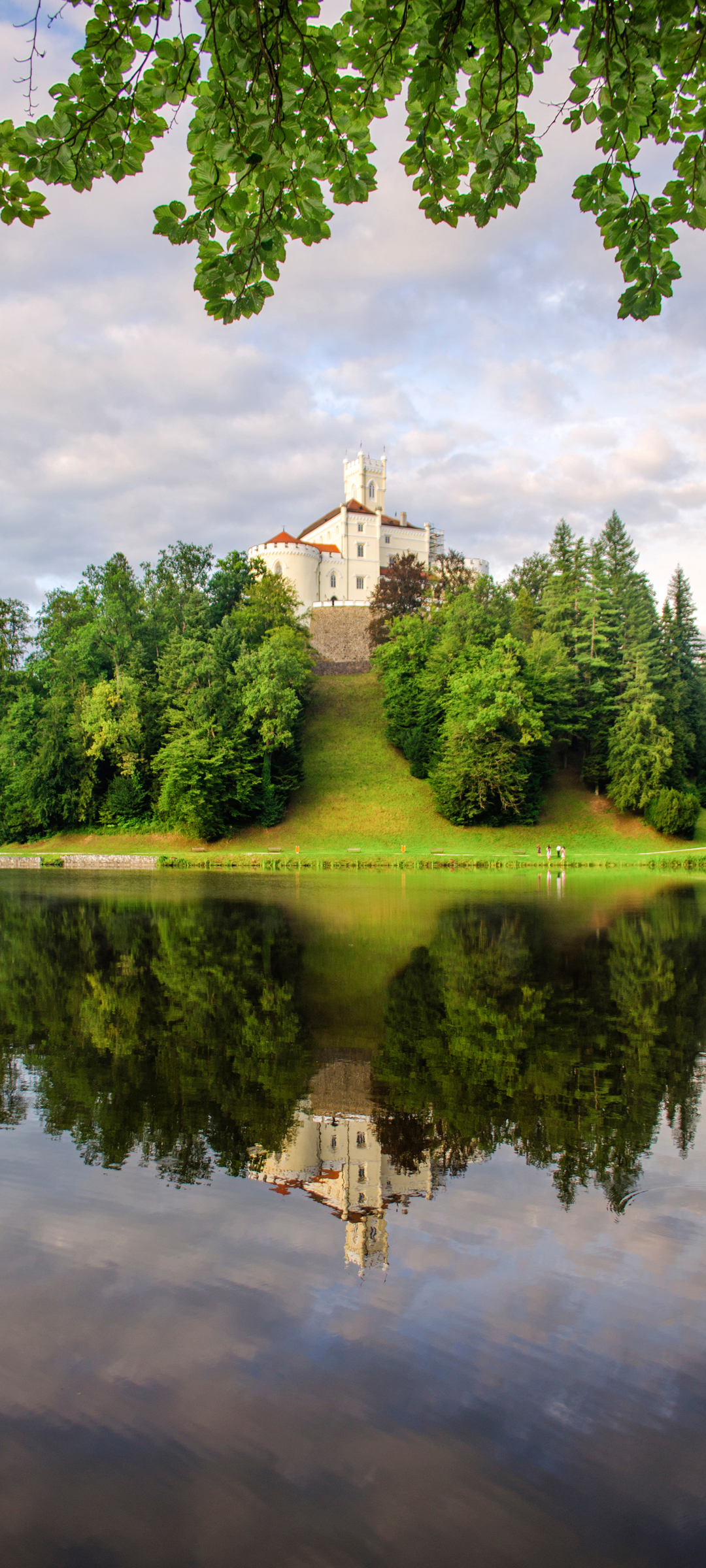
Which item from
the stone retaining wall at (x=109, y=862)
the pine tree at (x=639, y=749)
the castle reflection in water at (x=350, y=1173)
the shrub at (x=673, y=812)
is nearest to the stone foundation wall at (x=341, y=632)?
the pine tree at (x=639, y=749)

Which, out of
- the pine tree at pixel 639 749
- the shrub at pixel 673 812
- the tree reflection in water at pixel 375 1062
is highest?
the pine tree at pixel 639 749

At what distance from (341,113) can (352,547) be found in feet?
289

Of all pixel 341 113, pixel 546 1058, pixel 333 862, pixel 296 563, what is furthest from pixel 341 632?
pixel 341 113

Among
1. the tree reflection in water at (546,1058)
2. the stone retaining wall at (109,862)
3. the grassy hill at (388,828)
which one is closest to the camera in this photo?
the tree reflection in water at (546,1058)

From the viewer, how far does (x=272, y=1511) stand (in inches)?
112

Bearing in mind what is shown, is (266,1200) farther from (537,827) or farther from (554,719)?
(554,719)

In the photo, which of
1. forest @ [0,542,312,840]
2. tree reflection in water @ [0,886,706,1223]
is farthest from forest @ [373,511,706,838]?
tree reflection in water @ [0,886,706,1223]

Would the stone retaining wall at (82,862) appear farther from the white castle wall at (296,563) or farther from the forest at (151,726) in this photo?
the white castle wall at (296,563)

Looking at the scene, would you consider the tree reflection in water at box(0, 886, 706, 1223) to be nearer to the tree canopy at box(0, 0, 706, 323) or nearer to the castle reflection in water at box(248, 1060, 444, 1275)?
the castle reflection in water at box(248, 1060, 444, 1275)

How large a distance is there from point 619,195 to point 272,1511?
590 cm

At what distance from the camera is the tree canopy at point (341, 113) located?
417cm

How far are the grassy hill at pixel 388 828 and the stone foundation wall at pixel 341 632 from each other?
2289 centimetres

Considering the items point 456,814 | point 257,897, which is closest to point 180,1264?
point 257,897

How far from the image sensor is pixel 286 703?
4650 cm
